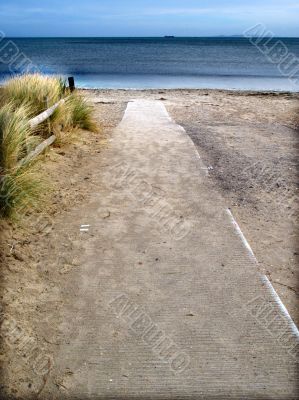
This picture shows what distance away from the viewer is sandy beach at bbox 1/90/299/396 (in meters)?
3.60

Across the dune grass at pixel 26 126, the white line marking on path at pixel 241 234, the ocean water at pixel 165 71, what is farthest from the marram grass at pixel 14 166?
the ocean water at pixel 165 71

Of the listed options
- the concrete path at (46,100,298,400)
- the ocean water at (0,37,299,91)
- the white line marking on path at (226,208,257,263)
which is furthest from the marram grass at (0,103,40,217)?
the ocean water at (0,37,299,91)

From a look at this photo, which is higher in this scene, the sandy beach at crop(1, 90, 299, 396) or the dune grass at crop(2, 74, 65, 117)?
the dune grass at crop(2, 74, 65, 117)

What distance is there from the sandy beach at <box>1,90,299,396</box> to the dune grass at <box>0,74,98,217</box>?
0.28m

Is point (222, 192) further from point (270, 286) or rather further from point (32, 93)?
point (32, 93)

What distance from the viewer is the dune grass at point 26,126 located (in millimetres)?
5035

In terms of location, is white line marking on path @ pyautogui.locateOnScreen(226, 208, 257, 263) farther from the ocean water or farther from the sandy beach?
the ocean water

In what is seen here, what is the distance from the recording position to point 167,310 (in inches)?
131

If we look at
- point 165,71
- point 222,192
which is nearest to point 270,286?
point 222,192

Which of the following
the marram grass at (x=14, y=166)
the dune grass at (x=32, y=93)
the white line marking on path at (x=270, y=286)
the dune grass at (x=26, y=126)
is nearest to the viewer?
the white line marking on path at (x=270, y=286)

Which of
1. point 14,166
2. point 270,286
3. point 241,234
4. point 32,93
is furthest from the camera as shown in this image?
point 32,93

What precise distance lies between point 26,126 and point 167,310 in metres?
4.36

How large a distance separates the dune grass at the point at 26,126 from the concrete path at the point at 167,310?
71 centimetres

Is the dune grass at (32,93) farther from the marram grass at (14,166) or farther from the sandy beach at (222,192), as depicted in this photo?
the marram grass at (14,166)
